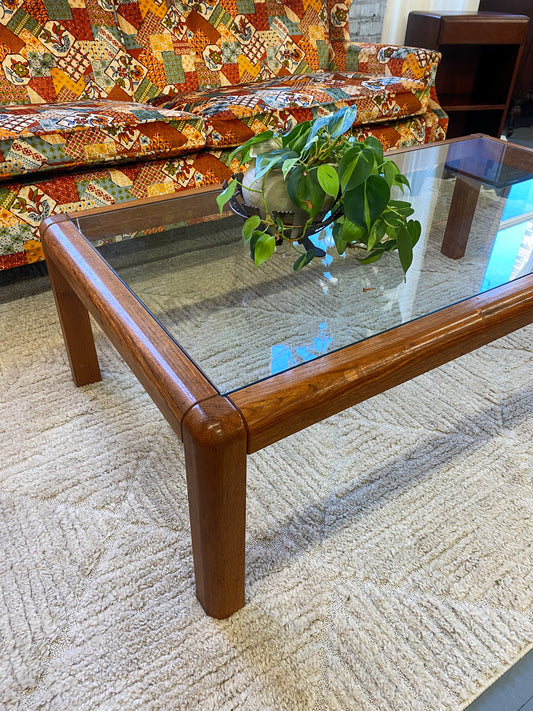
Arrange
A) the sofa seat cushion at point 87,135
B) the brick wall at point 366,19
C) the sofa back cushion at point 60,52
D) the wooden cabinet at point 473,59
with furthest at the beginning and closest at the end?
the brick wall at point 366,19
the wooden cabinet at point 473,59
the sofa back cushion at point 60,52
the sofa seat cushion at point 87,135

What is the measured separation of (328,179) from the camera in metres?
0.80

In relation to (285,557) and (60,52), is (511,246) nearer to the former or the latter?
(285,557)

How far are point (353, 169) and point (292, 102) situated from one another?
1.02 m

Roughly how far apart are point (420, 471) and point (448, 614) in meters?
0.27

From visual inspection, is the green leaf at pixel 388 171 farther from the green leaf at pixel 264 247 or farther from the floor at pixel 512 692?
the floor at pixel 512 692

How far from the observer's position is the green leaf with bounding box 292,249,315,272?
93cm

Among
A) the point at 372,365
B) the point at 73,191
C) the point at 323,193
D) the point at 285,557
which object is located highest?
the point at 323,193

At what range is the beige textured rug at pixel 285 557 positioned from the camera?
0.70 metres

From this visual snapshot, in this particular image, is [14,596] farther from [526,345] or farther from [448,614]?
[526,345]

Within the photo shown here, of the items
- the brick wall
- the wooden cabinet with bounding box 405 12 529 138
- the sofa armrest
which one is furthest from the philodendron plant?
the brick wall

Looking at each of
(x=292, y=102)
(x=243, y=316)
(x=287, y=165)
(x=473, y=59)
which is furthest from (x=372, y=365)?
(x=473, y=59)

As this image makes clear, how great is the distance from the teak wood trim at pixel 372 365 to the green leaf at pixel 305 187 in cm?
24

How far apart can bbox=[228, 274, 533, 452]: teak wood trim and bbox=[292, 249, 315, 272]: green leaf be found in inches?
9.6

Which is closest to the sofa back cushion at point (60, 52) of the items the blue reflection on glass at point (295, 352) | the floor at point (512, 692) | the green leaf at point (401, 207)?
the green leaf at point (401, 207)
